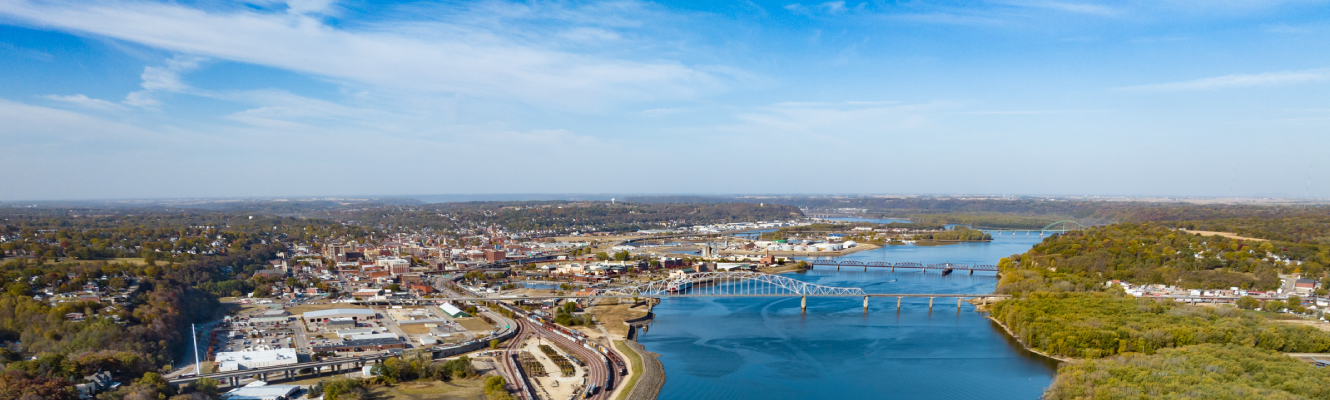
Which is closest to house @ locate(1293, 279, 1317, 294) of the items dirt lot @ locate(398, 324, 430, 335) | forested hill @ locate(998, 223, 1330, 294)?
forested hill @ locate(998, 223, 1330, 294)

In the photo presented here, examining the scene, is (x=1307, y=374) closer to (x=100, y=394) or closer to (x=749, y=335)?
(x=749, y=335)

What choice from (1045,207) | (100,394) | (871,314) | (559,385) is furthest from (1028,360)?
(1045,207)

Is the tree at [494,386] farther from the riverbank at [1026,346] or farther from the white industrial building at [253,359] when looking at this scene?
the riverbank at [1026,346]

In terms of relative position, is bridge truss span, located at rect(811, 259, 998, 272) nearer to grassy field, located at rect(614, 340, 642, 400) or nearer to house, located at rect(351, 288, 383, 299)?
grassy field, located at rect(614, 340, 642, 400)

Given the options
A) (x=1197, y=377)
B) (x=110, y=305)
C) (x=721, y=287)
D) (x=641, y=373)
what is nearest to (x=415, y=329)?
(x=641, y=373)

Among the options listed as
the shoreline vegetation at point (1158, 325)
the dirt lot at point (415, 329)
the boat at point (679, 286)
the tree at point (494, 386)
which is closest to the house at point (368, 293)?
the dirt lot at point (415, 329)

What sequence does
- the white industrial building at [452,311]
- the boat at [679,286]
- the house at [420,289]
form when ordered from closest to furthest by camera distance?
the white industrial building at [452,311]
the house at [420,289]
the boat at [679,286]
